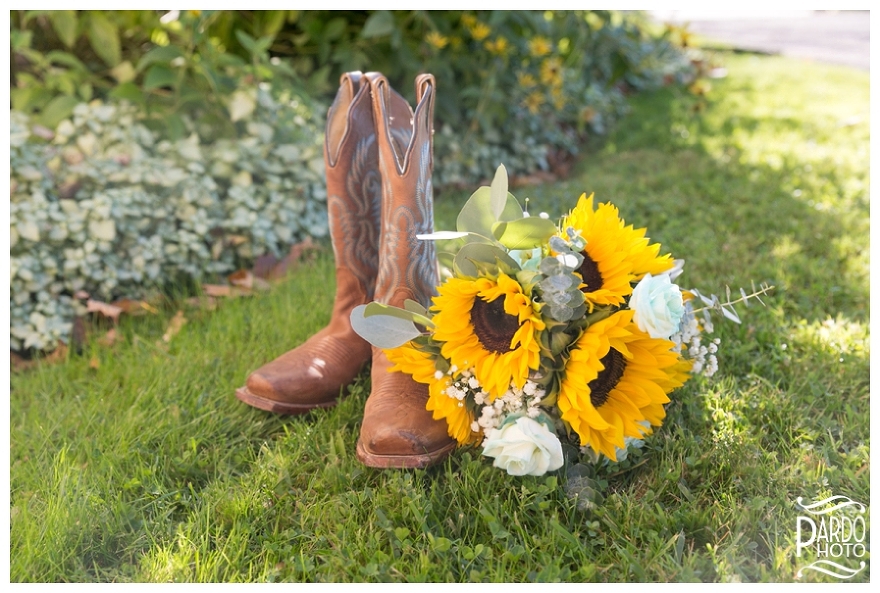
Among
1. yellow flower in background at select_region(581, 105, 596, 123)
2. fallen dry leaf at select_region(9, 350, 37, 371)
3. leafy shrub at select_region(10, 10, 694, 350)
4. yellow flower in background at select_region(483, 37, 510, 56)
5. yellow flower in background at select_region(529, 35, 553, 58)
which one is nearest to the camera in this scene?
fallen dry leaf at select_region(9, 350, 37, 371)

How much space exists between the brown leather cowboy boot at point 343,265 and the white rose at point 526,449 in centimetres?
61

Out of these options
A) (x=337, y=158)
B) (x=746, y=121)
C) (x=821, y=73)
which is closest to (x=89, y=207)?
(x=337, y=158)

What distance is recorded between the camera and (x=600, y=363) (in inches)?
54.6

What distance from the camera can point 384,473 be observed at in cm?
160

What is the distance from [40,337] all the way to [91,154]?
0.87m

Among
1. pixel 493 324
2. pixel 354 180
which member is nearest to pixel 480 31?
pixel 354 180

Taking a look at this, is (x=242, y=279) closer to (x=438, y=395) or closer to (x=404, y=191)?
(x=404, y=191)

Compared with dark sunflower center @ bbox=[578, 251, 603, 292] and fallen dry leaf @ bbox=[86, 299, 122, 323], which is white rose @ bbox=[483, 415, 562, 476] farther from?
fallen dry leaf @ bbox=[86, 299, 122, 323]

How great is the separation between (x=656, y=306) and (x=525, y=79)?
267 centimetres

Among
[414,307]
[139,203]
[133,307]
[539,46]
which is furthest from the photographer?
[539,46]

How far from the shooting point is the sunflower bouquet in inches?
54.5

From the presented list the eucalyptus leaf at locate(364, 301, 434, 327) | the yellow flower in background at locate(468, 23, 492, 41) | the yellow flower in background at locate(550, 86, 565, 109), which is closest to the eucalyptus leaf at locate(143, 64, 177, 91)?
the yellow flower in background at locate(468, 23, 492, 41)

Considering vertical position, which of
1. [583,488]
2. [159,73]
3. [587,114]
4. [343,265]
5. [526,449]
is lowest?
[583,488]

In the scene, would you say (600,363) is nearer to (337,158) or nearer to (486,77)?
(337,158)
